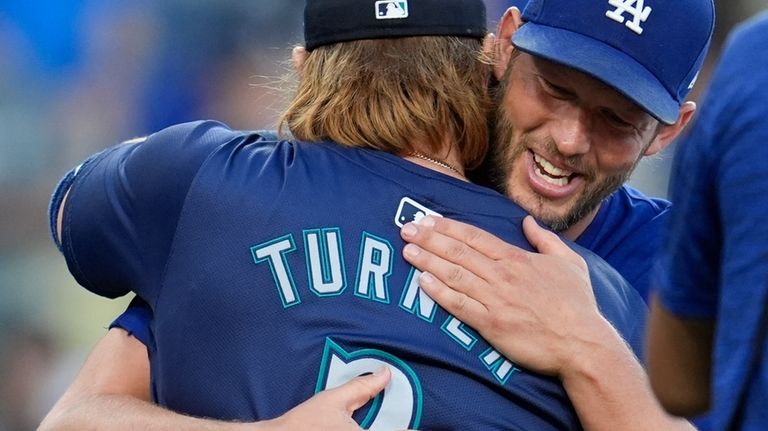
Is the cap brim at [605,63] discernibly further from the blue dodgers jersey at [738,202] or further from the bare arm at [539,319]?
the blue dodgers jersey at [738,202]

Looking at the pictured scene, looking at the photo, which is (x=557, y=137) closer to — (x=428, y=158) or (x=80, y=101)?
(x=428, y=158)

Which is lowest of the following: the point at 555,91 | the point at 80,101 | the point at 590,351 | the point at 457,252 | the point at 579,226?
the point at 80,101

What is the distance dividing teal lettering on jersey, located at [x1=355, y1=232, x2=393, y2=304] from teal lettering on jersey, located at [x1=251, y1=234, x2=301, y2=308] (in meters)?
Answer: 0.12

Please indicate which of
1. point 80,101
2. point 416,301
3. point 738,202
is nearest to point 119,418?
point 416,301

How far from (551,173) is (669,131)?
0.38m

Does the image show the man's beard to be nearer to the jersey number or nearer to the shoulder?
the shoulder

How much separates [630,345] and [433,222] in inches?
17.3

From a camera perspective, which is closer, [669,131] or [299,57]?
[299,57]

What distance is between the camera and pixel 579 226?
107 inches

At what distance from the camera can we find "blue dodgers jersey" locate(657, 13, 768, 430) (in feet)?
3.69

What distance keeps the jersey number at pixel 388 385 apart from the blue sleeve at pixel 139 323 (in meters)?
0.50

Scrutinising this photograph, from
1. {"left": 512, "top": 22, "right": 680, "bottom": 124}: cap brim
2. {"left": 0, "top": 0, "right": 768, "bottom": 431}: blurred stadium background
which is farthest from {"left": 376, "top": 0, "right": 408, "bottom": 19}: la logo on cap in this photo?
{"left": 0, "top": 0, "right": 768, "bottom": 431}: blurred stadium background

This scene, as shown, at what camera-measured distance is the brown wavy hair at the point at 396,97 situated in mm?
2180

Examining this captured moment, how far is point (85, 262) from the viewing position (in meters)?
2.23
